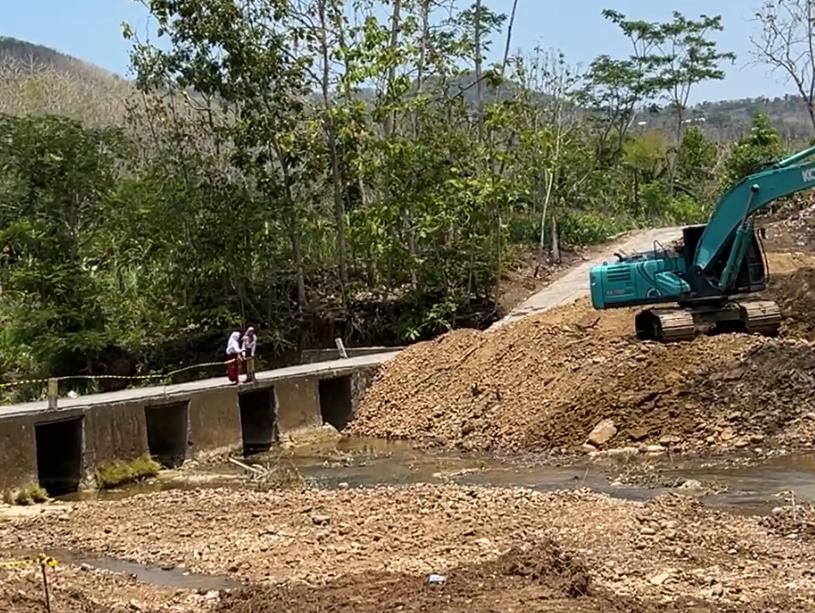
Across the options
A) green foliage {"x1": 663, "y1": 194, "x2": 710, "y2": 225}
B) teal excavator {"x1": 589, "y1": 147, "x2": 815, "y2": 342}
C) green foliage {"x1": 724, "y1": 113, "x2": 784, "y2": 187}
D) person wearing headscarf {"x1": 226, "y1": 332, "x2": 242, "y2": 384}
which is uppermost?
green foliage {"x1": 724, "y1": 113, "x2": 784, "y2": 187}

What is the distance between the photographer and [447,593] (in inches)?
371

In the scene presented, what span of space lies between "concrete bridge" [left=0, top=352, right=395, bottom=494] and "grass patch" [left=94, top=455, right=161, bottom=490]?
12 centimetres

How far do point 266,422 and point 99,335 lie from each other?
25.7 feet

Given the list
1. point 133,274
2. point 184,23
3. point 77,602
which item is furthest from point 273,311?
point 77,602

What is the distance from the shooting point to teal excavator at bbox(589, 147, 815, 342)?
20.4m

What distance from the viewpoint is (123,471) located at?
63.2ft

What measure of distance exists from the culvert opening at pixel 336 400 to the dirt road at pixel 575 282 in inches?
165

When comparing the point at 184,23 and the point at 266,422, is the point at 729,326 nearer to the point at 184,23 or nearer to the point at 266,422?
the point at 266,422

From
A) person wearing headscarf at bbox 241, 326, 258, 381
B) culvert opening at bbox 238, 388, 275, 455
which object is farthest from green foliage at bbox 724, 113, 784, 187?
culvert opening at bbox 238, 388, 275, 455

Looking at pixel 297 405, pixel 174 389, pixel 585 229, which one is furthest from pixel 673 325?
pixel 585 229

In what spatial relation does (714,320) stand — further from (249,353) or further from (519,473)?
(249,353)

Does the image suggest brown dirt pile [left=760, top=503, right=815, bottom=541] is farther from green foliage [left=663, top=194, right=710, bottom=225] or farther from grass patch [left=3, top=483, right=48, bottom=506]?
green foliage [left=663, top=194, right=710, bottom=225]

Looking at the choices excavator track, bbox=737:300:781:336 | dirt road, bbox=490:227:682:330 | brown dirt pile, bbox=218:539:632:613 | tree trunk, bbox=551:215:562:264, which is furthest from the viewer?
tree trunk, bbox=551:215:562:264

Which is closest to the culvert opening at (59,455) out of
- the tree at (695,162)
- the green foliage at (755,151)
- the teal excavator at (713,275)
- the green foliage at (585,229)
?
the teal excavator at (713,275)
